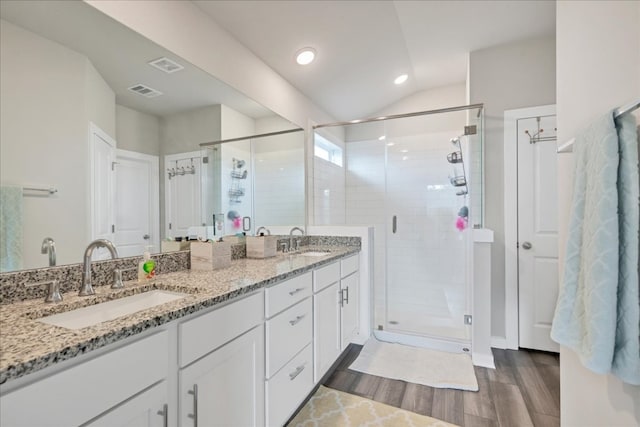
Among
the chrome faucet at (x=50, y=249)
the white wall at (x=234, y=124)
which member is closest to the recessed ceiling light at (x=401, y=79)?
the white wall at (x=234, y=124)

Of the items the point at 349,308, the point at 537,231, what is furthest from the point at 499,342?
the point at 349,308

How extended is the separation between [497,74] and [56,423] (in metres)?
3.50

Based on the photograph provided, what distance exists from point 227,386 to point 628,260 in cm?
129

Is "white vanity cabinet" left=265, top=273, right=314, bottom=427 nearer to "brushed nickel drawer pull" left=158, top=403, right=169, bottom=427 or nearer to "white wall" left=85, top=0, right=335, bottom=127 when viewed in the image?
"brushed nickel drawer pull" left=158, top=403, right=169, bottom=427

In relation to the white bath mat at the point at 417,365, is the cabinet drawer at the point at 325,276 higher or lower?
higher

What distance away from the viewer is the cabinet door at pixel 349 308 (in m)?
2.31

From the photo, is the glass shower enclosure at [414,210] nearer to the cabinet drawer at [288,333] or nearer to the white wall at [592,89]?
the cabinet drawer at [288,333]

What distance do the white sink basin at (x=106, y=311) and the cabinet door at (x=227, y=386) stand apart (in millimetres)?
332

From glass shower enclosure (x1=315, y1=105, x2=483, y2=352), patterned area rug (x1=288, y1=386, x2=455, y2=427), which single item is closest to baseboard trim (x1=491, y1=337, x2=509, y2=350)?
glass shower enclosure (x1=315, y1=105, x2=483, y2=352)

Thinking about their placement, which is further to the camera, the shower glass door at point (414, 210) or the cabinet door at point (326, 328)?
the shower glass door at point (414, 210)

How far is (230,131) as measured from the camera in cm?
212

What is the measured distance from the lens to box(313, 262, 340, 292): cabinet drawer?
1.88 m

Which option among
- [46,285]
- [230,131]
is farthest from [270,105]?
[46,285]

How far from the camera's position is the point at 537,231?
2625 mm
